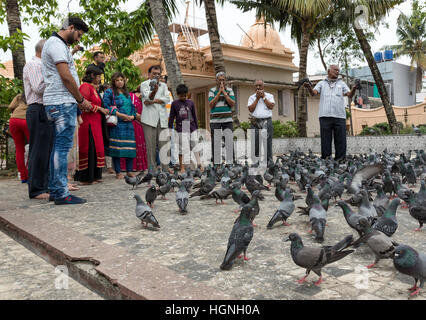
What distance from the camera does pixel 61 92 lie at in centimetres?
471

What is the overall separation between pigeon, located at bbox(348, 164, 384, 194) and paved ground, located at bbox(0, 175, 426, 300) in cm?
36

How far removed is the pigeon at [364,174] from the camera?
5105 millimetres

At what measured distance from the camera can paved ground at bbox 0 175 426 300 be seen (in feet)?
7.66

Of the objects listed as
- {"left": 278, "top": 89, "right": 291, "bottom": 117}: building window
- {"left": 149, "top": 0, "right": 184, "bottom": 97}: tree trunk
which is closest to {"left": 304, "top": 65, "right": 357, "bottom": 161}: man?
{"left": 149, "top": 0, "right": 184, "bottom": 97}: tree trunk

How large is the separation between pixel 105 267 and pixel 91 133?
4.45 metres

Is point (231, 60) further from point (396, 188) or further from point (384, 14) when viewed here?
point (396, 188)

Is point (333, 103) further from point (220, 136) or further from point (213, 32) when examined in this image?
point (213, 32)

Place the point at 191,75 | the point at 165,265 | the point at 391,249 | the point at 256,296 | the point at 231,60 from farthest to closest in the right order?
the point at 231,60, the point at 191,75, the point at 165,265, the point at 391,249, the point at 256,296

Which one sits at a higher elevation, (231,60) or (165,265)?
(231,60)

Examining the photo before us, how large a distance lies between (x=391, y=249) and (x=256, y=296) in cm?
109

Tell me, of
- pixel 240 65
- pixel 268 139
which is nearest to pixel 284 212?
pixel 268 139

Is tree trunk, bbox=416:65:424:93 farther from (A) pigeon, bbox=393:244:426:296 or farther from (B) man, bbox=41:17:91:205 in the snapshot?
(A) pigeon, bbox=393:244:426:296

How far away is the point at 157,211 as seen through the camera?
480 cm
